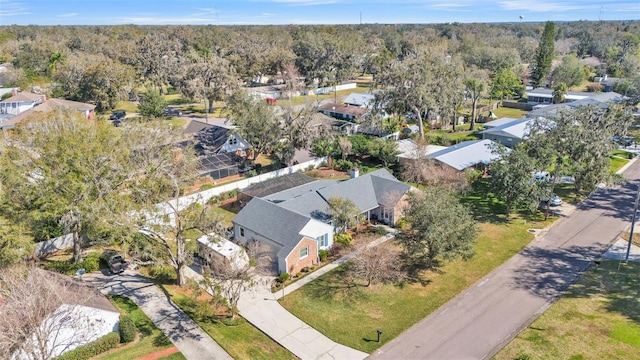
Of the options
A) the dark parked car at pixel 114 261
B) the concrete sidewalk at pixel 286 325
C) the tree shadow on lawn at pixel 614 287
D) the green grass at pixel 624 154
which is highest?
the green grass at pixel 624 154

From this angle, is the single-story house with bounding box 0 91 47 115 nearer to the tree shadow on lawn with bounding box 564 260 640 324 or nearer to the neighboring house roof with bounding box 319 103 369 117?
the neighboring house roof with bounding box 319 103 369 117

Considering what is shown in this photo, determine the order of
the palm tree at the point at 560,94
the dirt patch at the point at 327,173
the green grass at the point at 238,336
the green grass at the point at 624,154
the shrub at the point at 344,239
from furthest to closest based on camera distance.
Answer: the palm tree at the point at 560,94, the green grass at the point at 624,154, the dirt patch at the point at 327,173, the shrub at the point at 344,239, the green grass at the point at 238,336

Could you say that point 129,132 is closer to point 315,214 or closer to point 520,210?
point 315,214

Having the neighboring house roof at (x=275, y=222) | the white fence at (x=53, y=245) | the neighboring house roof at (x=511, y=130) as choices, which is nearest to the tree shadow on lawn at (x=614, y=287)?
the neighboring house roof at (x=275, y=222)

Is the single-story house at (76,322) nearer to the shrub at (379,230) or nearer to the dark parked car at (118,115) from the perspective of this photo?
the shrub at (379,230)

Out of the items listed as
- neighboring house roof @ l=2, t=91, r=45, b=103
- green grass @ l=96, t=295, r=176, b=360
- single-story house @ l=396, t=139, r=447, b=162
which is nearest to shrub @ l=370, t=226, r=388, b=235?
single-story house @ l=396, t=139, r=447, b=162

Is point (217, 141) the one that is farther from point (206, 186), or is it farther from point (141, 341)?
point (141, 341)
